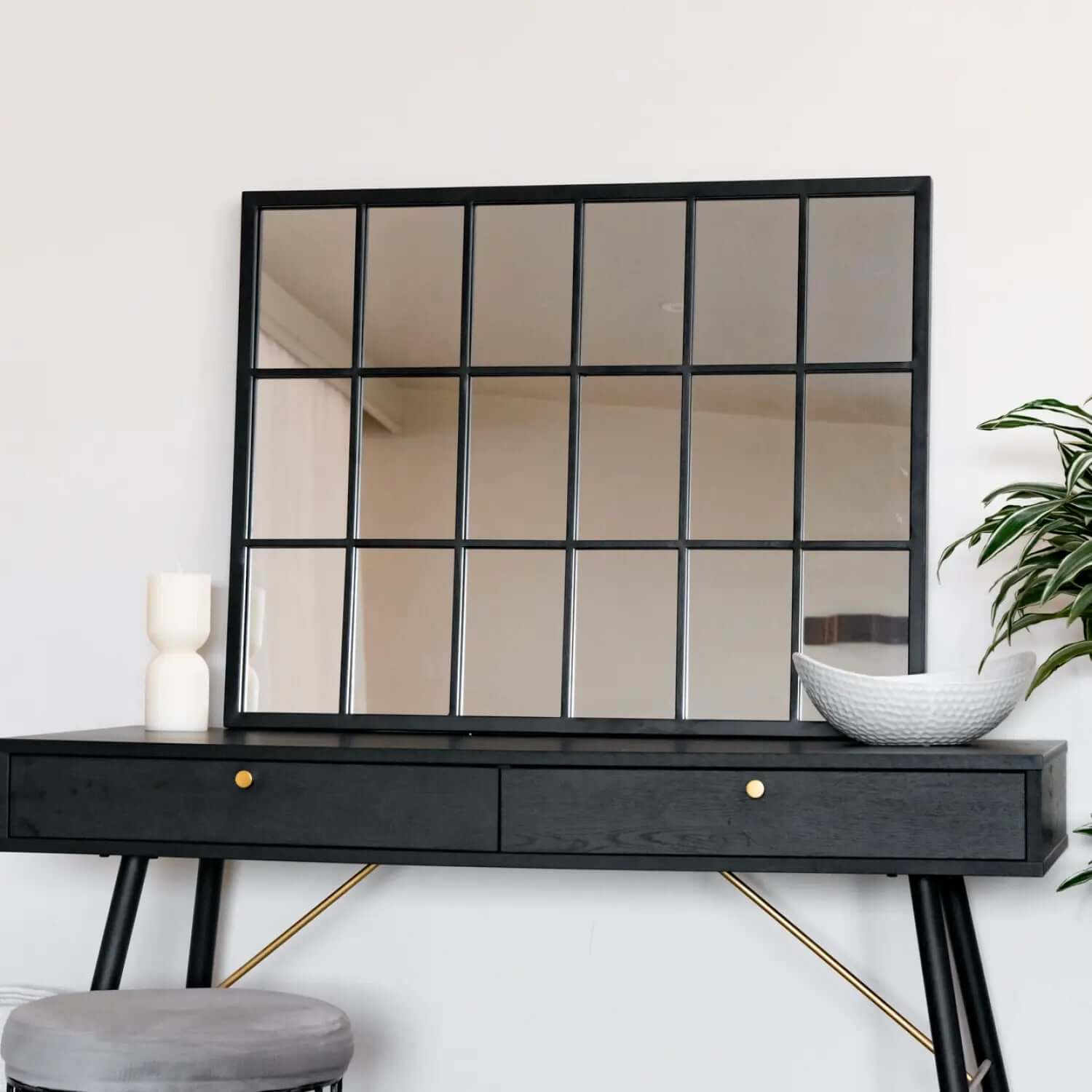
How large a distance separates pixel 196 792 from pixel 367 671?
429 millimetres

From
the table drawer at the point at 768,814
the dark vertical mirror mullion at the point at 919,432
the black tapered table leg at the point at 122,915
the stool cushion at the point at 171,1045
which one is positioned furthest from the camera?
the dark vertical mirror mullion at the point at 919,432

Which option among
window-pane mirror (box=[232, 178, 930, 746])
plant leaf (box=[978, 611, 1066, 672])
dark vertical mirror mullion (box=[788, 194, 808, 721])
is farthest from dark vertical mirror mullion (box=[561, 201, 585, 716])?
plant leaf (box=[978, 611, 1066, 672])

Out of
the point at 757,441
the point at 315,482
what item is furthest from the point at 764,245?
the point at 315,482

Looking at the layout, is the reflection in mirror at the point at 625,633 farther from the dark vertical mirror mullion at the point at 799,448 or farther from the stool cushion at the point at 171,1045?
the stool cushion at the point at 171,1045

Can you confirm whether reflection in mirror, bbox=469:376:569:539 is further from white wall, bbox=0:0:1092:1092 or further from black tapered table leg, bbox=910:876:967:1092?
black tapered table leg, bbox=910:876:967:1092

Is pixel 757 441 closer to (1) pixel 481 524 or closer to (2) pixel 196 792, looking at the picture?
(1) pixel 481 524

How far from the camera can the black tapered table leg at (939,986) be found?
1.79 meters

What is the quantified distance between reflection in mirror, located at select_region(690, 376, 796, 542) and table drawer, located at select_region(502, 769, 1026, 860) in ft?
1.74

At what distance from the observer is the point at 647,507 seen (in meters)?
2.22

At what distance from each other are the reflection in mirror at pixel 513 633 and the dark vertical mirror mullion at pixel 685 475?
0.20 meters

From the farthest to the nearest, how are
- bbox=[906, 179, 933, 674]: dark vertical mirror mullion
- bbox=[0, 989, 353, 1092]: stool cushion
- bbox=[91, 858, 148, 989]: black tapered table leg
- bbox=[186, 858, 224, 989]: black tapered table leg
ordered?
bbox=[186, 858, 224, 989]: black tapered table leg → bbox=[906, 179, 933, 674]: dark vertical mirror mullion → bbox=[91, 858, 148, 989]: black tapered table leg → bbox=[0, 989, 353, 1092]: stool cushion

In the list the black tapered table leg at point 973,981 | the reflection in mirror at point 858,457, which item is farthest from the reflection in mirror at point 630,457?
the black tapered table leg at point 973,981

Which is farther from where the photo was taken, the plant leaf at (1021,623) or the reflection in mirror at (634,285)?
the reflection in mirror at (634,285)

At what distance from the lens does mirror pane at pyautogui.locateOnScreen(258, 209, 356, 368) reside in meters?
2.33
